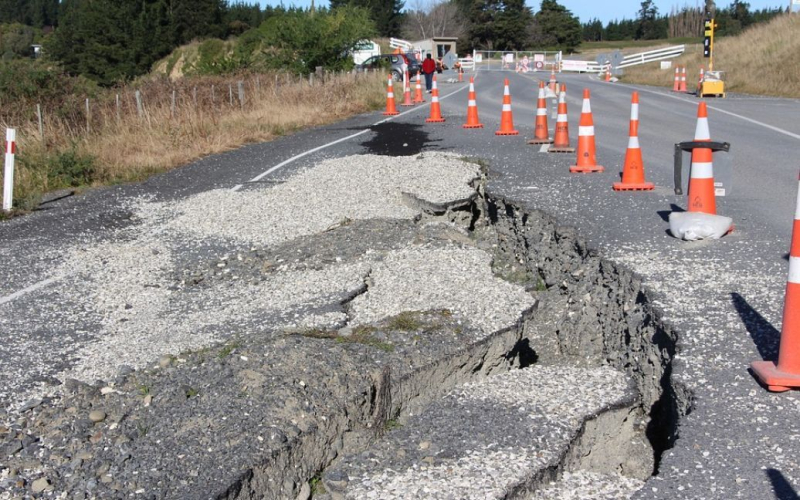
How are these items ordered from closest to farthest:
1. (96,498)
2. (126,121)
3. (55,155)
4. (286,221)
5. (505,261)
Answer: (96,498) → (505,261) → (286,221) → (55,155) → (126,121)

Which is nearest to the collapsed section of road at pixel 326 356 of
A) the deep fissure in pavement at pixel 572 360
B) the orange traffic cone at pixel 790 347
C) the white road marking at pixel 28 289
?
the deep fissure in pavement at pixel 572 360

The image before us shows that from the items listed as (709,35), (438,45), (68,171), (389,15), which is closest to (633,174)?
(68,171)

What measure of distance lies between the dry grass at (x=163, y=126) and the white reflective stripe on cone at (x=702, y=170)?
7.32 metres

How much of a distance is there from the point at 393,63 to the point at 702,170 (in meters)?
34.3

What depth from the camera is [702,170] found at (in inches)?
257

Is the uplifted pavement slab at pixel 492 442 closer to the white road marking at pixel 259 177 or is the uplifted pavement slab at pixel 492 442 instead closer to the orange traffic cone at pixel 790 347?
the orange traffic cone at pixel 790 347

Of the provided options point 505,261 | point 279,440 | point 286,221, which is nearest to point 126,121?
point 286,221

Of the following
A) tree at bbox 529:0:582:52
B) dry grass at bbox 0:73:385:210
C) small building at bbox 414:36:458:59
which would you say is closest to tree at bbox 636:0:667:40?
tree at bbox 529:0:582:52

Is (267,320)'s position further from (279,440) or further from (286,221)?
(286,221)

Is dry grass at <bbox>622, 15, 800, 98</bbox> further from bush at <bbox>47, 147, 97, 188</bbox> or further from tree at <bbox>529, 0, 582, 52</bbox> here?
tree at <bbox>529, 0, 582, 52</bbox>

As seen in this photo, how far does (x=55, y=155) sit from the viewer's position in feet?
38.3

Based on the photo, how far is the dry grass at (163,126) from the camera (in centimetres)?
1135

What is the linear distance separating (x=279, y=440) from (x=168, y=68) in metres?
53.9

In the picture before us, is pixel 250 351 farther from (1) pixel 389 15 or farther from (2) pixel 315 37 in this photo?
(1) pixel 389 15
